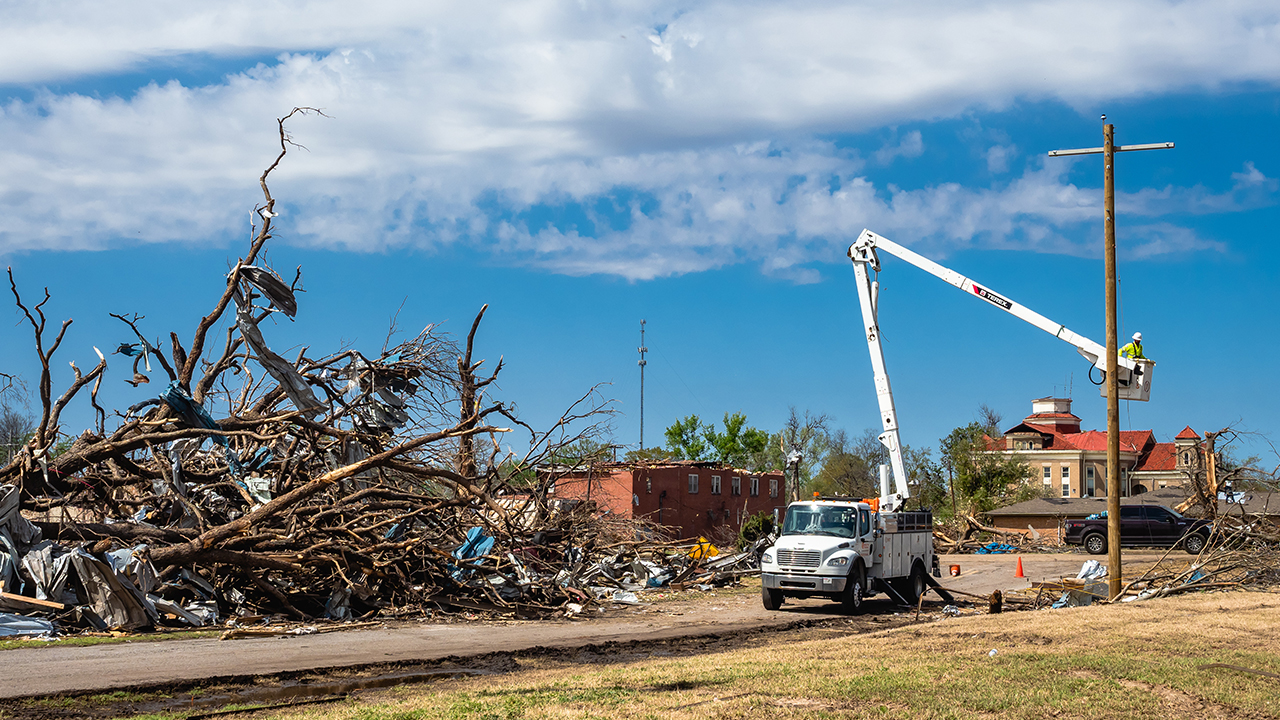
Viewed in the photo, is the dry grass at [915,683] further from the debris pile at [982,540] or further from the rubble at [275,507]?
the debris pile at [982,540]

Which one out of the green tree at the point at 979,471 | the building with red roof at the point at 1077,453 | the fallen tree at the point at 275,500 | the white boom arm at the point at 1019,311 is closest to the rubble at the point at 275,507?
the fallen tree at the point at 275,500

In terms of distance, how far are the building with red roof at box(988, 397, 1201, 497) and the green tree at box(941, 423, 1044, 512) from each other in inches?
895

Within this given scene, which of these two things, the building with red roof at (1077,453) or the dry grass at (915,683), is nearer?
the dry grass at (915,683)

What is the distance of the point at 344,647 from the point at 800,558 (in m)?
9.16

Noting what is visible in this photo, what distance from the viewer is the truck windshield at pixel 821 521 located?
66.9 ft

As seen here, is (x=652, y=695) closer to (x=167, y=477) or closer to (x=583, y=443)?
(x=167, y=477)

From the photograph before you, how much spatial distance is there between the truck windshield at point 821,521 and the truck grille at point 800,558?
0.67 metres

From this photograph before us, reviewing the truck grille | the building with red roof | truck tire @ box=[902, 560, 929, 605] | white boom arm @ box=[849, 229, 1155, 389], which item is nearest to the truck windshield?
the truck grille

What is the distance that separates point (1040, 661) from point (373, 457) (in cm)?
1015

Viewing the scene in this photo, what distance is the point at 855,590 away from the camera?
20.0 metres

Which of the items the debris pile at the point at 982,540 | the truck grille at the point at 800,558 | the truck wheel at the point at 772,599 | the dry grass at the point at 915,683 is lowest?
the debris pile at the point at 982,540

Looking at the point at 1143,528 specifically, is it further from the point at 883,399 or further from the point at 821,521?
the point at 821,521

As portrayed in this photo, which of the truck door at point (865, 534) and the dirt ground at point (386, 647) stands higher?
the truck door at point (865, 534)

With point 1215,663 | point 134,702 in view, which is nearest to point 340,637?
point 134,702
